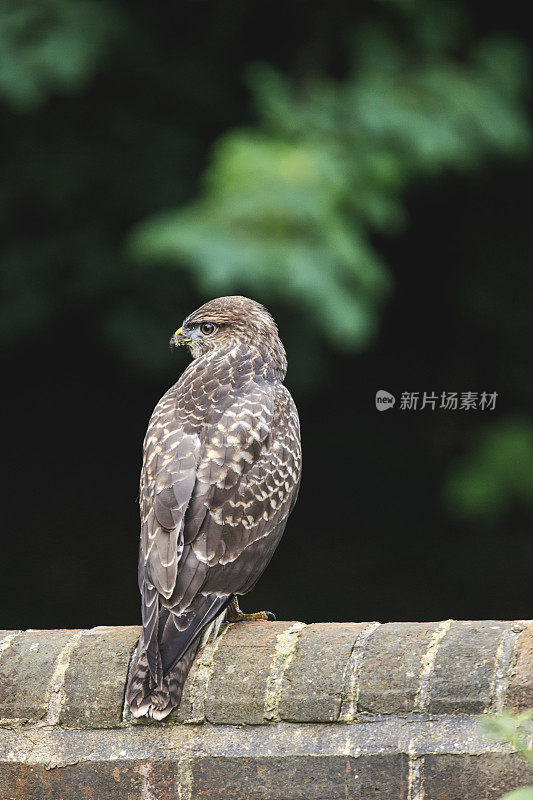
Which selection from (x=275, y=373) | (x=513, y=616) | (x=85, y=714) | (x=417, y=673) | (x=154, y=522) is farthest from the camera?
(x=513, y=616)

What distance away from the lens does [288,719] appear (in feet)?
7.41

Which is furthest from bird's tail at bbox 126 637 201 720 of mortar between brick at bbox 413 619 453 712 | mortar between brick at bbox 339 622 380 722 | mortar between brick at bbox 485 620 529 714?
mortar between brick at bbox 485 620 529 714

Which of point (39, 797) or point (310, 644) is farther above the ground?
point (310, 644)

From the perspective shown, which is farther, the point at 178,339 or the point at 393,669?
the point at 178,339

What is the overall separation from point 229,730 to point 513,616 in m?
6.29

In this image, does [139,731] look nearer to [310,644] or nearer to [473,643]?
[310,644]

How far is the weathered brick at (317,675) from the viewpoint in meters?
2.25

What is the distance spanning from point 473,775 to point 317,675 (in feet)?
1.25

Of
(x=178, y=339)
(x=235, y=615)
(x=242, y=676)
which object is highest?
(x=178, y=339)

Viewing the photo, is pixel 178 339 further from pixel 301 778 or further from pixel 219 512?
pixel 301 778

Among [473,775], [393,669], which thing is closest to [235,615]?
[393,669]

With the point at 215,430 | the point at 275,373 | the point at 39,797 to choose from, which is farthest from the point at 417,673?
the point at 275,373

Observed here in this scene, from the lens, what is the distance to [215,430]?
124 inches

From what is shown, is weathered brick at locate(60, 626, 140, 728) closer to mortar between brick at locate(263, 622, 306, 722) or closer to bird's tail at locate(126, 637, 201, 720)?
bird's tail at locate(126, 637, 201, 720)
